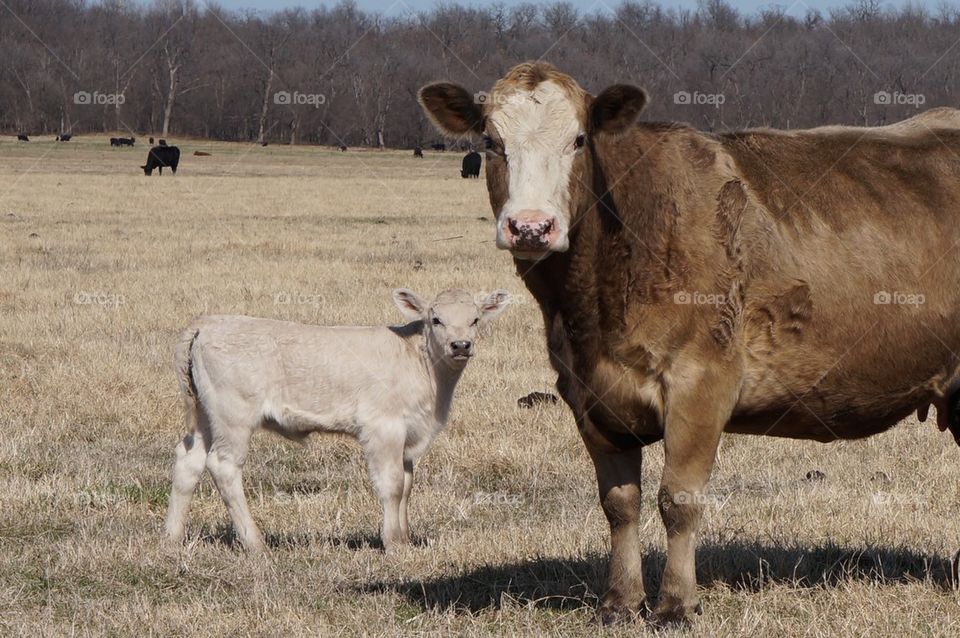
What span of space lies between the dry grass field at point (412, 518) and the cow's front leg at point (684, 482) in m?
0.13

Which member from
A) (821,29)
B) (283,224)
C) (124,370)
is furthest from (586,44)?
(124,370)

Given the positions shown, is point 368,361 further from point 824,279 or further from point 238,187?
point 238,187

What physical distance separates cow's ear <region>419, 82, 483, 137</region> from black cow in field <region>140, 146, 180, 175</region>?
49.9m

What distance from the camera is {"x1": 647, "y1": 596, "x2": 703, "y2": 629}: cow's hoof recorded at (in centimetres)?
497

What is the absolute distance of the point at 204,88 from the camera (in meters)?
100

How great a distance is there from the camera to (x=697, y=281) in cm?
493

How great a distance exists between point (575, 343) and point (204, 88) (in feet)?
328

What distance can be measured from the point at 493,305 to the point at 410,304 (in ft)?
1.78
